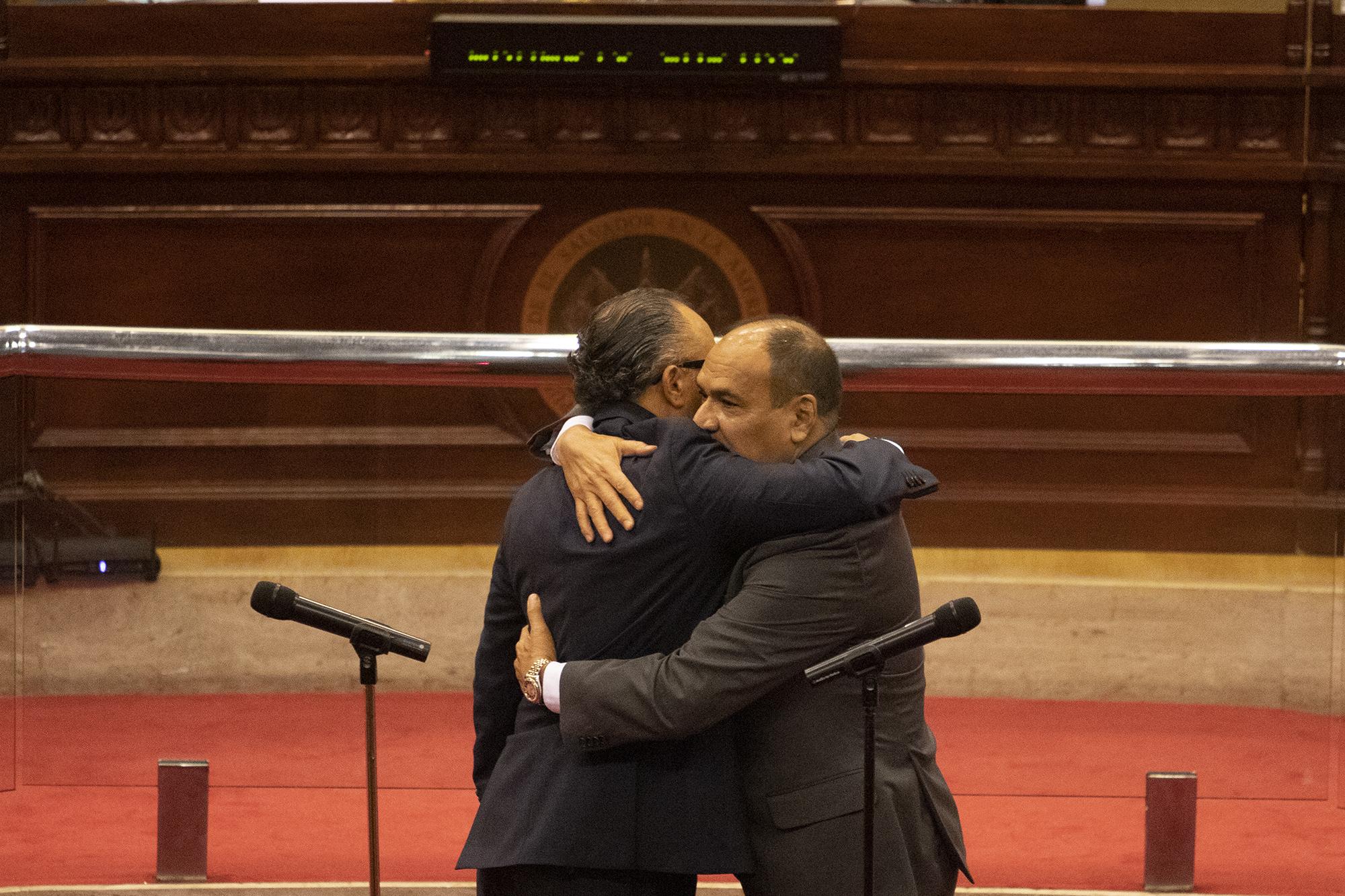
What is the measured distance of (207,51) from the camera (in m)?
4.09

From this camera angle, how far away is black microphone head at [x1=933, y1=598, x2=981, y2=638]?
1433 mm

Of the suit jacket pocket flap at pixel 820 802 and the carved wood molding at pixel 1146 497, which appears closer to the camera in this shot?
the suit jacket pocket flap at pixel 820 802

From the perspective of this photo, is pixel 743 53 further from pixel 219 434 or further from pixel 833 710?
pixel 833 710

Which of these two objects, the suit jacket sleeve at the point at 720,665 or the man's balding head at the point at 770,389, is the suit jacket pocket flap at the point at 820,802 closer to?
the suit jacket sleeve at the point at 720,665

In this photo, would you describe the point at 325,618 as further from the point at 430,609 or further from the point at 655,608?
the point at 430,609

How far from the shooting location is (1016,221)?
4.03 meters

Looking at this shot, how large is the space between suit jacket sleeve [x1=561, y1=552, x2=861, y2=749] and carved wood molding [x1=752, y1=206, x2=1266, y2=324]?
8.52 ft

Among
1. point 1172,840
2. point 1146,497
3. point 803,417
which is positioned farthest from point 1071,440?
point 803,417

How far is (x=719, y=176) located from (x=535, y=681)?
268 centimetres

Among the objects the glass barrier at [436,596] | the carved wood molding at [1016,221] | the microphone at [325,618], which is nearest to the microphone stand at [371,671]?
the microphone at [325,618]

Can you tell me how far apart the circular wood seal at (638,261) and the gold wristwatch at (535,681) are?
249 centimetres

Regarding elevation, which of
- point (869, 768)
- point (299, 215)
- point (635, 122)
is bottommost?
point (869, 768)

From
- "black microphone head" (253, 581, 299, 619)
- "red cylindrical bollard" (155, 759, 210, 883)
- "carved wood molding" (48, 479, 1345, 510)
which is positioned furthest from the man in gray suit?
"red cylindrical bollard" (155, 759, 210, 883)

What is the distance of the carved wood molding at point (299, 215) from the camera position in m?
3.99
